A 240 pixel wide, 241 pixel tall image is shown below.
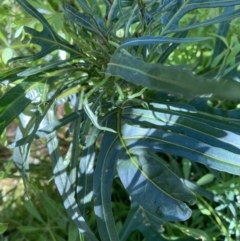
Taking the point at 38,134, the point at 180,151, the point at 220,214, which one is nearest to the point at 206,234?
the point at 220,214

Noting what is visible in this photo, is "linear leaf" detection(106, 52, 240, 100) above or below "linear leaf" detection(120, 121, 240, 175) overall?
above

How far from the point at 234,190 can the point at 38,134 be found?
14.6 inches

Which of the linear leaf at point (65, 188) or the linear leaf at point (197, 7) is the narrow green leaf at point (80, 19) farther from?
the linear leaf at point (65, 188)

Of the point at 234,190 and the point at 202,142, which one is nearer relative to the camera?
the point at 202,142

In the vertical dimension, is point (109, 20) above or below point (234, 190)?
above

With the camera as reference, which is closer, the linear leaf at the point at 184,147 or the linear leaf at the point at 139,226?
the linear leaf at the point at 184,147

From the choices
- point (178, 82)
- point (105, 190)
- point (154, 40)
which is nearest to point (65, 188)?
point (105, 190)

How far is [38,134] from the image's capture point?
2.34 ft

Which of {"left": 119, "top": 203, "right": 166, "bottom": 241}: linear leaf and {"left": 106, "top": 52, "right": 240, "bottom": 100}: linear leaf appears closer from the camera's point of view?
{"left": 106, "top": 52, "right": 240, "bottom": 100}: linear leaf

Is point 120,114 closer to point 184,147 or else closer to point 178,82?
point 184,147

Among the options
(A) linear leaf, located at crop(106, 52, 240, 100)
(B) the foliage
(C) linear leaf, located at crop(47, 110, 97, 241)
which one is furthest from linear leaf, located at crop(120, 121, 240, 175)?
(A) linear leaf, located at crop(106, 52, 240, 100)

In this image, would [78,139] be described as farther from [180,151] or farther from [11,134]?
[11,134]

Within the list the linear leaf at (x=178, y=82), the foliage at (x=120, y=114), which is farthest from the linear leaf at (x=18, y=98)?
the linear leaf at (x=178, y=82)

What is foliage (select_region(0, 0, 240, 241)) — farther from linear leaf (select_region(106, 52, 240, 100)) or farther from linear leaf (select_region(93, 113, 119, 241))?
linear leaf (select_region(106, 52, 240, 100))
